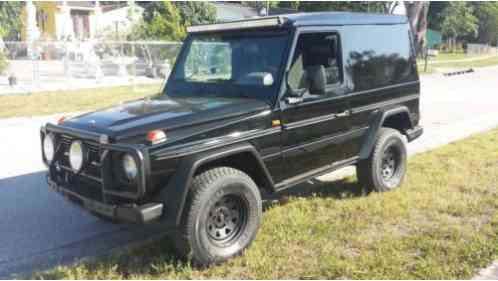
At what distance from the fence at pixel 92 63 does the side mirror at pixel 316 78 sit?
56.0 feet

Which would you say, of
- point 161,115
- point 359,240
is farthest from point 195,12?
point 359,240

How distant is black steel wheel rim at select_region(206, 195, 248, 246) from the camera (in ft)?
13.1

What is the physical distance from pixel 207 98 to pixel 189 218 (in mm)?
1334

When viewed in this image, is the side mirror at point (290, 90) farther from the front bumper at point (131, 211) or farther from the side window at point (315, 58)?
the front bumper at point (131, 211)

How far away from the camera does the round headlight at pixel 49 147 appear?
4278 millimetres

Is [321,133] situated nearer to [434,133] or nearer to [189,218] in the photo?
[189,218]

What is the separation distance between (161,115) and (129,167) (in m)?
0.62

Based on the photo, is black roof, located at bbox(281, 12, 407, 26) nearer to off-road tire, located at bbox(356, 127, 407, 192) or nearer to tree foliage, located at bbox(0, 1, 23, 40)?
off-road tire, located at bbox(356, 127, 407, 192)

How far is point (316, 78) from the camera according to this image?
14.7ft

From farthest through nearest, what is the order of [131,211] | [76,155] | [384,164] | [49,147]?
1. [384,164]
2. [49,147]
3. [76,155]
4. [131,211]

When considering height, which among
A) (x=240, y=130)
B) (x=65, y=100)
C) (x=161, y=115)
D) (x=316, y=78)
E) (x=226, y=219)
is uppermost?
(x=316, y=78)

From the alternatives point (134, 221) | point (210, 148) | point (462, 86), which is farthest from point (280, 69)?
point (462, 86)

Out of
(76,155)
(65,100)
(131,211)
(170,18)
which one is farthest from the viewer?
(170,18)

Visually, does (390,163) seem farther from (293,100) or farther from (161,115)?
(161,115)
